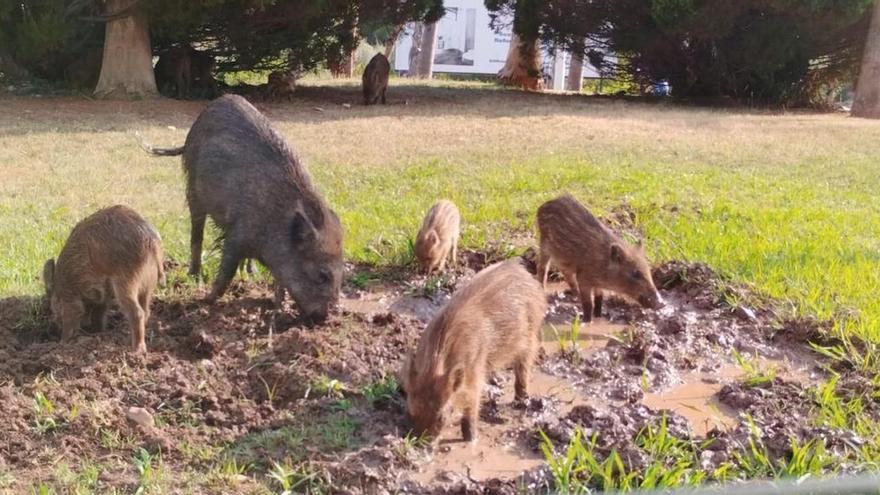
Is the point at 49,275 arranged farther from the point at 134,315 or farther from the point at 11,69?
the point at 11,69

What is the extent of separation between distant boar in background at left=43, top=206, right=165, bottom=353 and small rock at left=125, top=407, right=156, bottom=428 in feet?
2.28

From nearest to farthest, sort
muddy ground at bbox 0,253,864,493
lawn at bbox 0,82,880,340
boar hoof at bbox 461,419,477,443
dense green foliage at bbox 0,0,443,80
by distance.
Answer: muddy ground at bbox 0,253,864,493
boar hoof at bbox 461,419,477,443
lawn at bbox 0,82,880,340
dense green foliage at bbox 0,0,443,80

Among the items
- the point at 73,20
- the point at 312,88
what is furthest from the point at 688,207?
the point at 312,88

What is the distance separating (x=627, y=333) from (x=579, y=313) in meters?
0.62

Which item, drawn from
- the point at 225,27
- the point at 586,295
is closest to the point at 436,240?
the point at 586,295

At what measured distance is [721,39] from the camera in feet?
62.3

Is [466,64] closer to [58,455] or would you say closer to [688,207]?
[688,207]

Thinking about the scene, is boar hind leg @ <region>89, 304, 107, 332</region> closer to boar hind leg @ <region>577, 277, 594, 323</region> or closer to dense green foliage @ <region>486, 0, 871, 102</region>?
boar hind leg @ <region>577, 277, 594, 323</region>

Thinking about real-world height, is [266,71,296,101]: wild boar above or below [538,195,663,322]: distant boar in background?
above

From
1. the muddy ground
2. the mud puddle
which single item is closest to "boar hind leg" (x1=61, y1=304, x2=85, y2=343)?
the muddy ground

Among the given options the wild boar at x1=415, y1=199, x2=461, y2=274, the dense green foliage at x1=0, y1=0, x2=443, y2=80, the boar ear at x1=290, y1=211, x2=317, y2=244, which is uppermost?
the dense green foliage at x1=0, y1=0, x2=443, y2=80

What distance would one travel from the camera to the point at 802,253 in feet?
23.1

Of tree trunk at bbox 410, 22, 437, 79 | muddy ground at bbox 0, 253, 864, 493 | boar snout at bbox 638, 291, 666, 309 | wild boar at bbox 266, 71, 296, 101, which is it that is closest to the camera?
muddy ground at bbox 0, 253, 864, 493

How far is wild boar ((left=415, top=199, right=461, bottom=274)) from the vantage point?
662cm
